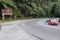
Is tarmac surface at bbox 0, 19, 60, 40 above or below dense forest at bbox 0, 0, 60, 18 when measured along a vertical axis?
above

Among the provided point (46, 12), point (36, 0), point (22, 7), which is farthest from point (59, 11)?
point (22, 7)

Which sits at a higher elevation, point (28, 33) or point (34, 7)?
point (28, 33)

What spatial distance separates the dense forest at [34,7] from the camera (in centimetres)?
6072

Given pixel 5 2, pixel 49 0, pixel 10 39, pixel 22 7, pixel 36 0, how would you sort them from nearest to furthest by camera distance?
pixel 10 39 → pixel 5 2 → pixel 22 7 → pixel 36 0 → pixel 49 0

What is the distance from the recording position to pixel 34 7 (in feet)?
222

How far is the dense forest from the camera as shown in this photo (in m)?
60.7

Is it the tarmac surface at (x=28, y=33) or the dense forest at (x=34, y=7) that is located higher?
the tarmac surface at (x=28, y=33)

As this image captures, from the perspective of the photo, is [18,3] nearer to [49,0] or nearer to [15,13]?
[15,13]

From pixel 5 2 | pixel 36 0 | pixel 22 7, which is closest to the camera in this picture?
pixel 5 2

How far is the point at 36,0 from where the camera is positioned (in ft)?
228

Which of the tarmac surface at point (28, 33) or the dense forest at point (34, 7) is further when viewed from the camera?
the dense forest at point (34, 7)

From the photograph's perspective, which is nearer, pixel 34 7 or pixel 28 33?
pixel 28 33

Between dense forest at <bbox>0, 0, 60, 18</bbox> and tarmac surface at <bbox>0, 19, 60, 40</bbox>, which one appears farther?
dense forest at <bbox>0, 0, 60, 18</bbox>

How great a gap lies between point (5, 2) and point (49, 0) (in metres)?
22.6
